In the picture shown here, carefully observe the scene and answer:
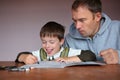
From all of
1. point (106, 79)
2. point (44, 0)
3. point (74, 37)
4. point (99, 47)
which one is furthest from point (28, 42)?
point (106, 79)

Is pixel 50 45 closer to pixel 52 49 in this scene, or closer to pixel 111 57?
pixel 52 49

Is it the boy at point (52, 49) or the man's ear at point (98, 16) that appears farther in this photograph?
the man's ear at point (98, 16)

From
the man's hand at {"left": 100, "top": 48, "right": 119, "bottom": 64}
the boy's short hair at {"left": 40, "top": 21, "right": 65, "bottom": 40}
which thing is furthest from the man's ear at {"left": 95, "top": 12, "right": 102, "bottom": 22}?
the man's hand at {"left": 100, "top": 48, "right": 119, "bottom": 64}

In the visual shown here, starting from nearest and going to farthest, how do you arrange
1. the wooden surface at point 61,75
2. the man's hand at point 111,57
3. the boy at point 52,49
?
the wooden surface at point 61,75
the man's hand at point 111,57
the boy at point 52,49

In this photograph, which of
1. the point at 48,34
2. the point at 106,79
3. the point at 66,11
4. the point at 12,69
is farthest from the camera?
the point at 66,11

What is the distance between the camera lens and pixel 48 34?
67.2 inches

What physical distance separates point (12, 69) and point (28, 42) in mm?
1833

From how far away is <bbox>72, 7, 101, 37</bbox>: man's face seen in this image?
1731 mm

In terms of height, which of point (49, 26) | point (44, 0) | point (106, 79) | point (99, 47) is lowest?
point (106, 79)

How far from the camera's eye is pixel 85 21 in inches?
69.3

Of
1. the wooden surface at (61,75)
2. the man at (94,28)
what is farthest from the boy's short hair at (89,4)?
the wooden surface at (61,75)

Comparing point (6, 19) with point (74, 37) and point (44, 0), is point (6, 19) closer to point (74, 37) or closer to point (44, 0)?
point (44, 0)

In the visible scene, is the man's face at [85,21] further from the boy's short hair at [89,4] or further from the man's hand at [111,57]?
the man's hand at [111,57]

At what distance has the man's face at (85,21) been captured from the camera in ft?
5.68
